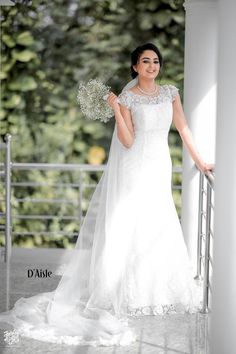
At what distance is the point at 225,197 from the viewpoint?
8.74ft

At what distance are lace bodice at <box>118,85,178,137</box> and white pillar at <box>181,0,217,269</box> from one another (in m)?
0.46

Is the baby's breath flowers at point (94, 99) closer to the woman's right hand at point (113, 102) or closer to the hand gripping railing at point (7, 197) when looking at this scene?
the woman's right hand at point (113, 102)

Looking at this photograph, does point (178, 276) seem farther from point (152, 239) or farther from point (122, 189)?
point (122, 189)

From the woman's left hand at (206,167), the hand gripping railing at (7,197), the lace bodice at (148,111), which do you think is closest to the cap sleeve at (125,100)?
the lace bodice at (148,111)

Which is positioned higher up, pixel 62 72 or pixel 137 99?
pixel 62 72

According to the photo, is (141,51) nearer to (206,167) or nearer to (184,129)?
(184,129)

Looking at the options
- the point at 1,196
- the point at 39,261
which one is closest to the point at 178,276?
the point at 39,261

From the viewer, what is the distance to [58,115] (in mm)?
7418

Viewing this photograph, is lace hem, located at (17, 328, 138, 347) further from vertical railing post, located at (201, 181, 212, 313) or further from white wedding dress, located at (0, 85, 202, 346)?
vertical railing post, located at (201, 181, 212, 313)

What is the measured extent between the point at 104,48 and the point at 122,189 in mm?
3558

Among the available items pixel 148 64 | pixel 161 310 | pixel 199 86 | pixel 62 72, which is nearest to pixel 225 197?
pixel 161 310

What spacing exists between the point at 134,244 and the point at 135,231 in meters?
0.08

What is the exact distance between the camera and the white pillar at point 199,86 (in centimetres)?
450

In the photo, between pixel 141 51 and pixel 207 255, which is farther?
pixel 141 51
